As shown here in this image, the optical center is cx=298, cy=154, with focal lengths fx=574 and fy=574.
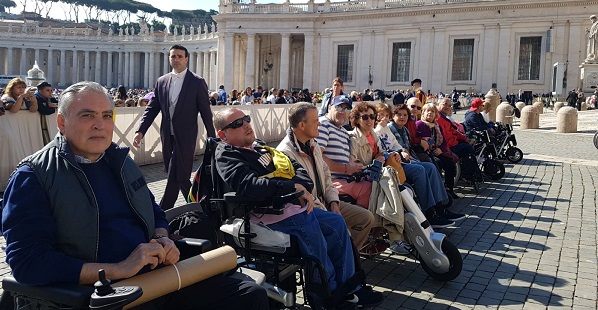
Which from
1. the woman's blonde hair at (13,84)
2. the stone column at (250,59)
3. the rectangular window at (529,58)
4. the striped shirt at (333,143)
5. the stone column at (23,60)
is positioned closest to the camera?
the striped shirt at (333,143)

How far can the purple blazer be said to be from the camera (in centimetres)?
651

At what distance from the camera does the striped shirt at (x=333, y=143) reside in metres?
6.09

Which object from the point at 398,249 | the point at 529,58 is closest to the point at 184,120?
the point at 398,249

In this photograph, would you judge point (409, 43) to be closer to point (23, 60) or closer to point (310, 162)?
point (310, 162)

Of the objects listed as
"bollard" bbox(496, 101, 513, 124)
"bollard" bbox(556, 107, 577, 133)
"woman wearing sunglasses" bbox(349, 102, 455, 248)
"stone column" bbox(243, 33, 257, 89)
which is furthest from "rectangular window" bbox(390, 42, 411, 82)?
"woman wearing sunglasses" bbox(349, 102, 455, 248)

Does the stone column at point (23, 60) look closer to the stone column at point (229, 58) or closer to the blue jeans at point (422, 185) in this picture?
the stone column at point (229, 58)

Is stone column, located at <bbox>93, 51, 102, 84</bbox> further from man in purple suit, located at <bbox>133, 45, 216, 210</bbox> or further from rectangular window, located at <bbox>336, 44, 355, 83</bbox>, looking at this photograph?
man in purple suit, located at <bbox>133, 45, 216, 210</bbox>

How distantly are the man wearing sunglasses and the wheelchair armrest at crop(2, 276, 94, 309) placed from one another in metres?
1.54

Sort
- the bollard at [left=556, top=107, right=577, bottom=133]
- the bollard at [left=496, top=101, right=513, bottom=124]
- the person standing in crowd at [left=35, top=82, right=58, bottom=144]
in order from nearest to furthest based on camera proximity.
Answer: the person standing in crowd at [left=35, top=82, right=58, bottom=144] → the bollard at [left=556, top=107, right=577, bottom=133] → the bollard at [left=496, top=101, right=513, bottom=124]

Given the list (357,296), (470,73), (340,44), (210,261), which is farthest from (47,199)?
(340,44)

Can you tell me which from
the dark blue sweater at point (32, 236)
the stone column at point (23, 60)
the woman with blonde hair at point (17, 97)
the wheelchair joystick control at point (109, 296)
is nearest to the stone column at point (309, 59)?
the woman with blonde hair at point (17, 97)

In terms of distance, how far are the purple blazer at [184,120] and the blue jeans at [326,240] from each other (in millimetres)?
2458

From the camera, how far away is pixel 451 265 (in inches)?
210

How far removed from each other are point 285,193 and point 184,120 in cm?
285
